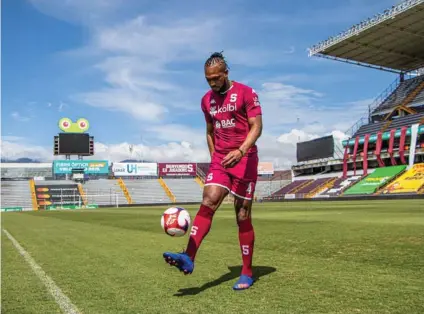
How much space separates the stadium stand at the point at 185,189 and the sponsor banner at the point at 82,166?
12117 millimetres

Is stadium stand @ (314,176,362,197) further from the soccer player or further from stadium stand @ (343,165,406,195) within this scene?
the soccer player

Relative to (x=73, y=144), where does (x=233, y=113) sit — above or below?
Answer: below

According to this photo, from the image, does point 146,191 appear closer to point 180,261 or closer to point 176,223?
point 176,223

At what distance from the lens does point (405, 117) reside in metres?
60.2

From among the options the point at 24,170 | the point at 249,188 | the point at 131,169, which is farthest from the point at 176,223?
the point at 24,170

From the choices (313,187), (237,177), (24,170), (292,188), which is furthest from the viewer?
(24,170)

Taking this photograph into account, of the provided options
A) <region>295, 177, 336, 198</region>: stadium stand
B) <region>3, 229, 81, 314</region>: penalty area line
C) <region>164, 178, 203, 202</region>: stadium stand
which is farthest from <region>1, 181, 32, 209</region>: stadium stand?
<region>3, 229, 81, 314</region>: penalty area line

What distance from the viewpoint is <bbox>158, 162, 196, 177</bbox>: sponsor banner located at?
83812 millimetres

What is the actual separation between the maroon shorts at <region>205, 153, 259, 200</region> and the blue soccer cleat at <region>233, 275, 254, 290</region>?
0.89 m

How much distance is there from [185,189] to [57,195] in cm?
2186

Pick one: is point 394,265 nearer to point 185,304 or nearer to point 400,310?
point 400,310

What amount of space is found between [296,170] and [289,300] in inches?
3143

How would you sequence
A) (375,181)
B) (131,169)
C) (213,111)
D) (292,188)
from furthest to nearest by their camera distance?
(131,169) → (292,188) → (375,181) → (213,111)

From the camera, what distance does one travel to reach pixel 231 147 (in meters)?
5.13
